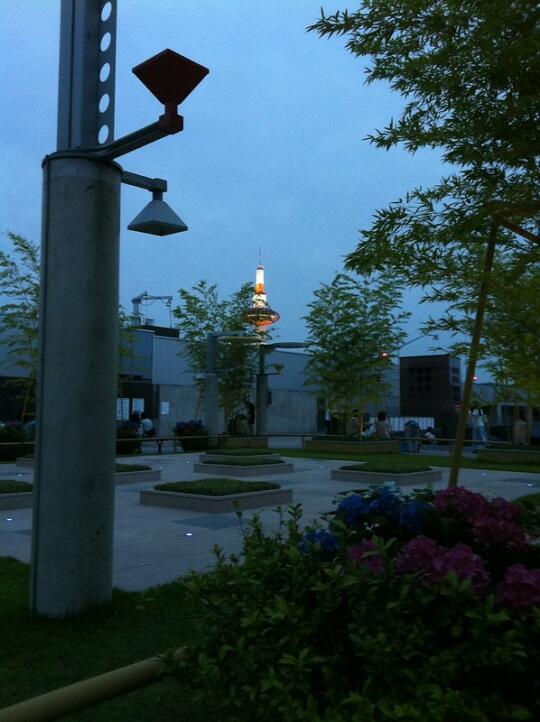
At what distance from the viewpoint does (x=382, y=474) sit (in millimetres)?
15922

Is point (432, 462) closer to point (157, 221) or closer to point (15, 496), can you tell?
point (15, 496)

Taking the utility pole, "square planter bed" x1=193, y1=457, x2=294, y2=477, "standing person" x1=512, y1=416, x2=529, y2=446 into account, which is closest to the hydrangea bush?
the utility pole

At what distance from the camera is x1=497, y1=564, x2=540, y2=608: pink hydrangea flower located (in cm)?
271

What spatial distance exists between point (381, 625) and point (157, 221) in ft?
13.7

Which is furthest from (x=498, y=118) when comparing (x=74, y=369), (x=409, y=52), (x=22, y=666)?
(x=22, y=666)

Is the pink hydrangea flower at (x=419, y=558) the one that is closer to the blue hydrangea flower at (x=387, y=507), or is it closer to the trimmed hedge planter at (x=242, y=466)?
the blue hydrangea flower at (x=387, y=507)

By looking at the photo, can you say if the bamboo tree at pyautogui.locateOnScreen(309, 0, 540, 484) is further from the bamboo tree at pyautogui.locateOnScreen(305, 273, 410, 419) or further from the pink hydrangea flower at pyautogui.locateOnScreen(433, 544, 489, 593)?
the bamboo tree at pyautogui.locateOnScreen(305, 273, 410, 419)

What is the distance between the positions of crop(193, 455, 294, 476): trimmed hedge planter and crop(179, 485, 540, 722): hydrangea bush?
1409 cm

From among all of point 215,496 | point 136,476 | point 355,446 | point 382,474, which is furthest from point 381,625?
point 355,446

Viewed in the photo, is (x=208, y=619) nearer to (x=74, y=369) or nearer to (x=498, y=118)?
(x=74, y=369)

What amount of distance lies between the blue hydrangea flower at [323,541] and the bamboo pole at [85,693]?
30.0 inches

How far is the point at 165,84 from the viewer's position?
4.82 metres

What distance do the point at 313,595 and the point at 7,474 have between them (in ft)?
51.8

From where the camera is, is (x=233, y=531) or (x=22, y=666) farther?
(x=233, y=531)
